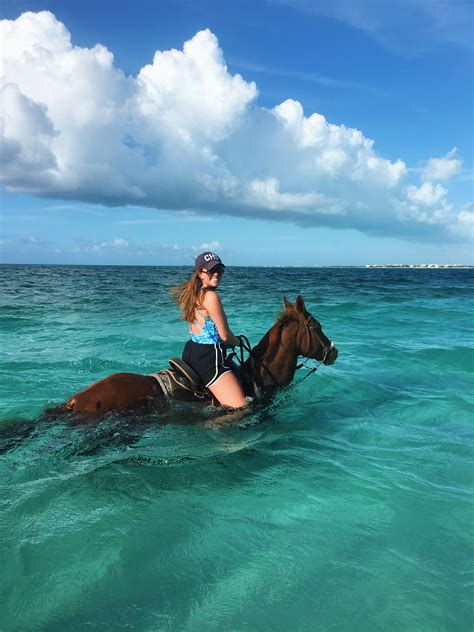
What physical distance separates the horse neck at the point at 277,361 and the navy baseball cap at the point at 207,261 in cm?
160

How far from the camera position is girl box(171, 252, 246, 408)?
6105 millimetres

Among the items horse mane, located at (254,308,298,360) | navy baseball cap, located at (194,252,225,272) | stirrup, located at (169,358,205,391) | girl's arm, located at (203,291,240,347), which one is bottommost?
stirrup, located at (169,358,205,391)

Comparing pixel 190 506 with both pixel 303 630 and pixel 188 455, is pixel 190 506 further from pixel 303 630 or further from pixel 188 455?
pixel 303 630

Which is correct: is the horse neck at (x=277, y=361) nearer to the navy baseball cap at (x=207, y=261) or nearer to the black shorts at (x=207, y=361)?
the black shorts at (x=207, y=361)

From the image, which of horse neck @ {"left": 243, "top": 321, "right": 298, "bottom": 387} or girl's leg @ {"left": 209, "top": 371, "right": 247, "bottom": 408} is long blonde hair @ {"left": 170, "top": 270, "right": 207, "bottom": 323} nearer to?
girl's leg @ {"left": 209, "top": 371, "right": 247, "bottom": 408}

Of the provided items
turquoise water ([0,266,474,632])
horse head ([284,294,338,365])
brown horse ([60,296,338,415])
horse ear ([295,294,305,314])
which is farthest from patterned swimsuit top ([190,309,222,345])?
horse ear ([295,294,305,314])

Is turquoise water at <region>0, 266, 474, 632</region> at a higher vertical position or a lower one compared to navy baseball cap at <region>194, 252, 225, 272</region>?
lower

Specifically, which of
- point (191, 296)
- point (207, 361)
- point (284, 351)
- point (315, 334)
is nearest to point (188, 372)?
point (207, 361)

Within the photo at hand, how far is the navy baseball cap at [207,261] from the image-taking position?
6023 mm

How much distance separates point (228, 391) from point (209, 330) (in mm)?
893

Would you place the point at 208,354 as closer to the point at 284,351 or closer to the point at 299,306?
the point at 284,351

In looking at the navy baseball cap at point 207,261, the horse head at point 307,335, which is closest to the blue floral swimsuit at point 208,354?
the navy baseball cap at point 207,261

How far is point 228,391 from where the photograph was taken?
642 centimetres

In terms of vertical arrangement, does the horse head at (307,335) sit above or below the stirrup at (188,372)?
above
